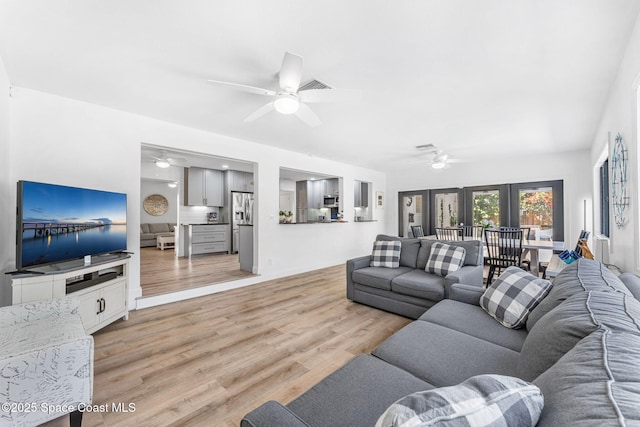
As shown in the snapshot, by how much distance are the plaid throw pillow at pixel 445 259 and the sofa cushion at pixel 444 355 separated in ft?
5.07

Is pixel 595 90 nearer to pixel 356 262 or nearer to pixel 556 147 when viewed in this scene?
pixel 556 147

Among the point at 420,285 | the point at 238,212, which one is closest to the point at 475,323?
the point at 420,285

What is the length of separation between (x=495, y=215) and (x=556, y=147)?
1.84 metres

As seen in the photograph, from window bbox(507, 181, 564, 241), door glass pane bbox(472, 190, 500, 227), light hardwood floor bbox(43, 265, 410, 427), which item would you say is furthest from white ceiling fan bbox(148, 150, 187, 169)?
window bbox(507, 181, 564, 241)

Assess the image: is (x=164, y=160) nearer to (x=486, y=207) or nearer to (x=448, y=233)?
(x=448, y=233)

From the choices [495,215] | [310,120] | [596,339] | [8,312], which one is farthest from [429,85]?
[495,215]

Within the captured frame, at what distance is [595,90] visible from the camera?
2.78 meters

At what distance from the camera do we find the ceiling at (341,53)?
5.65 feet

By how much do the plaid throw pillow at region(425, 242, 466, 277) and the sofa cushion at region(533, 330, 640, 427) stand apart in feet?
7.95

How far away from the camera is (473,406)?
1.87ft

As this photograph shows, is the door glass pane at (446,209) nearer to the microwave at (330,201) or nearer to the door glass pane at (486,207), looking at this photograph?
the door glass pane at (486,207)

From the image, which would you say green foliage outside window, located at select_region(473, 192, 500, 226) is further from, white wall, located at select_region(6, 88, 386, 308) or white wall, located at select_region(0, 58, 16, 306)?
white wall, located at select_region(0, 58, 16, 306)

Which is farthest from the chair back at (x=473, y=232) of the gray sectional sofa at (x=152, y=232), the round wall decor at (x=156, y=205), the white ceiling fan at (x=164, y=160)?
the round wall decor at (x=156, y=205)

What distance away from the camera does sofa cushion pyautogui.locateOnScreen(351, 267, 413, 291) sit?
325 centimetres
